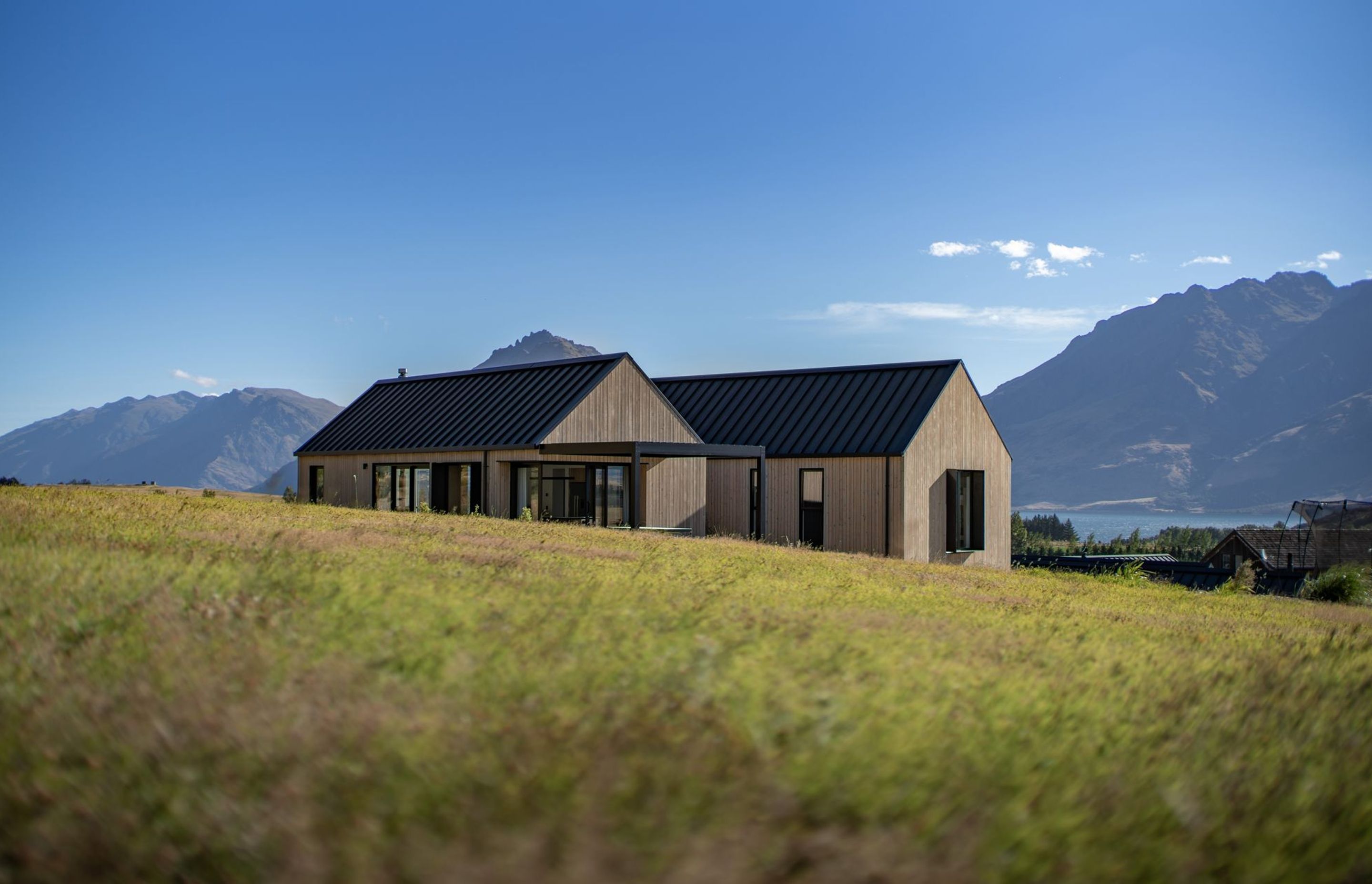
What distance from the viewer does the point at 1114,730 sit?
19.3 feet

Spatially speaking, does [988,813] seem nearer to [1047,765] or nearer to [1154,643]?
[1047,765]

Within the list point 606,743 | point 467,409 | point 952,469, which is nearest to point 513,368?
point 467,409

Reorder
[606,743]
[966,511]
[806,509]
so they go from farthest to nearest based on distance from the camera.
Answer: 1. [966,511]
2. [806,509]
3. [606,743]

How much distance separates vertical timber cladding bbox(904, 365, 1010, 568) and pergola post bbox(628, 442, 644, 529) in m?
7.41

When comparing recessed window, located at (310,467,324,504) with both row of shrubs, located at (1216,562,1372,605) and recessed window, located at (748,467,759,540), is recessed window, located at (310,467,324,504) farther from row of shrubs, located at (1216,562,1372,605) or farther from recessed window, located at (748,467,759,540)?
row of shrubs, located at (1216,562,1372,605)

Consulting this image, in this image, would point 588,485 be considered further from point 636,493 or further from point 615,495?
point 636,493

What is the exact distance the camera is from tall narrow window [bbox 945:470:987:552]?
103 ft

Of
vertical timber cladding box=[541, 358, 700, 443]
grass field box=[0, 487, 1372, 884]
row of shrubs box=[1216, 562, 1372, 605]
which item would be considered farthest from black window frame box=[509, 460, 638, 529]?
grass field box=[0, 487, 1372, 884]

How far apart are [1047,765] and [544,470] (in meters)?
24.8

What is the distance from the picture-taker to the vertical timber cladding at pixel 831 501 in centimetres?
2900

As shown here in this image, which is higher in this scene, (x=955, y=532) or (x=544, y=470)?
(x=544, y=470)

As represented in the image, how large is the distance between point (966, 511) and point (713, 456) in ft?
26.4

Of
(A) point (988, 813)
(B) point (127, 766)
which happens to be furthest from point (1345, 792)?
(B) point (127, 766)

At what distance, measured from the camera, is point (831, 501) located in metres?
30.2
